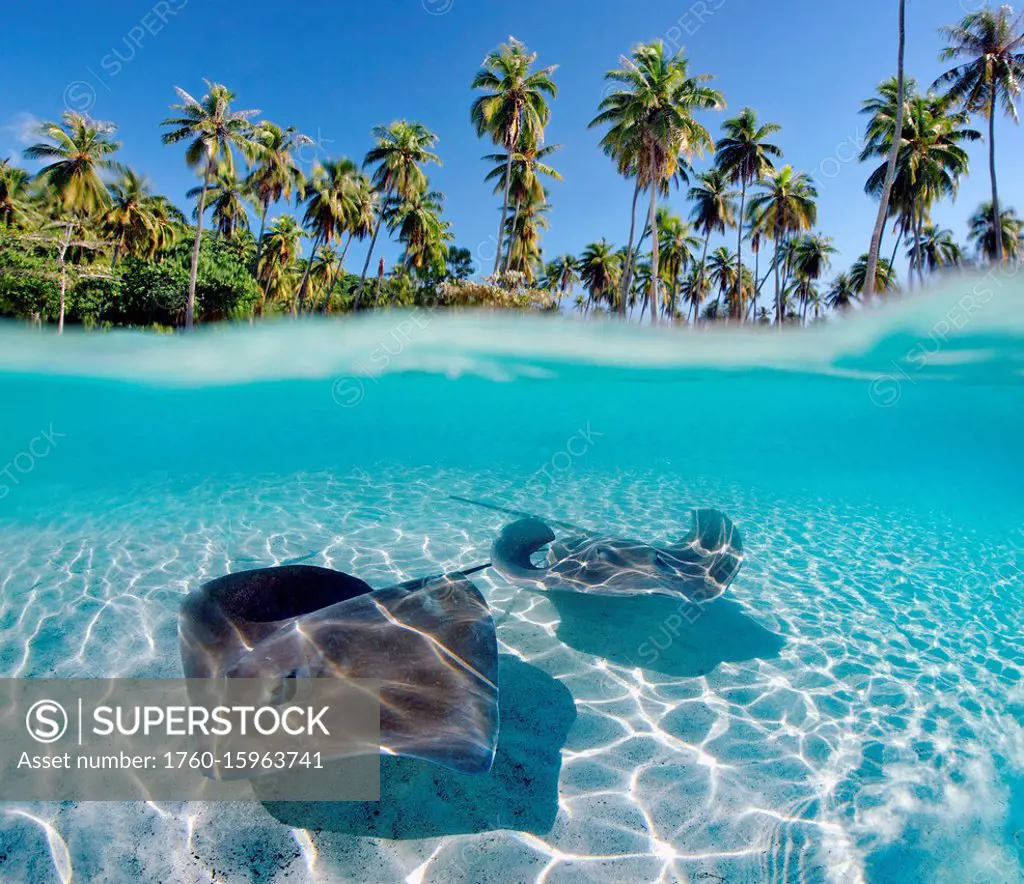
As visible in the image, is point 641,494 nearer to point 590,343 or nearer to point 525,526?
point 590,343

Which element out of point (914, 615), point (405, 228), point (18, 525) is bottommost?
point (18, 525)

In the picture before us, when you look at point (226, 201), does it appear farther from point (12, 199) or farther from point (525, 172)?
point (525, 172)

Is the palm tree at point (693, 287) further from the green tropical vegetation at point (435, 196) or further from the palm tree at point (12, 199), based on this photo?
the palm tree at point (12, 199)

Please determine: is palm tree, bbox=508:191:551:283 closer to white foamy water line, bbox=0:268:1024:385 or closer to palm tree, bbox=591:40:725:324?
palm tree, bbox=591:40:725:324

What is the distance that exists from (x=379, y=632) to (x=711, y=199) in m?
44.1

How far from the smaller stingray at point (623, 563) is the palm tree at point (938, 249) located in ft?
184

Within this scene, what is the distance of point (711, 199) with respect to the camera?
39906mm

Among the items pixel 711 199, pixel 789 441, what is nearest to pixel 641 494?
pixel 711 199

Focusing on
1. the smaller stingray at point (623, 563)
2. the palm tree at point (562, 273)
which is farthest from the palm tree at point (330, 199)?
the smaller stingray at point (623, 563)

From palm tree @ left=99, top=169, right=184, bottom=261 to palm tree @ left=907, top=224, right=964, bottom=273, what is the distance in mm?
62027

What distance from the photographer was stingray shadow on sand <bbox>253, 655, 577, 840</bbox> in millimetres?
3463

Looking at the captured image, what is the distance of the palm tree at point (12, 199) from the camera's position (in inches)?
1334

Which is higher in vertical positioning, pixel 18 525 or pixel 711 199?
pixel 711 199

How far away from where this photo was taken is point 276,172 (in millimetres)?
34656
